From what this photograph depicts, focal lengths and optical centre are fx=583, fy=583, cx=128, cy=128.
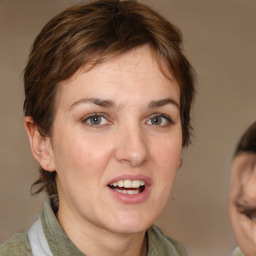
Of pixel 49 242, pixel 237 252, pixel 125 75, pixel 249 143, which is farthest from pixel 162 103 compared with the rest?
pixel 237 252

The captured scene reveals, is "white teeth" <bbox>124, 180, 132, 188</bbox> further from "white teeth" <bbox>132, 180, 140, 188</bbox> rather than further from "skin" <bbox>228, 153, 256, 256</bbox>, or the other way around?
"skin" <bbox>228, 153, 256, 256</bbox>

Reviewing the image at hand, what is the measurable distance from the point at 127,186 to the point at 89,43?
0.27 meters

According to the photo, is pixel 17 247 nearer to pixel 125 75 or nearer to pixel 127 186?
pixel 127 186

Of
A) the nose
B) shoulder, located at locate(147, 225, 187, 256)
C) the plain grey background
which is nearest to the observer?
the nose

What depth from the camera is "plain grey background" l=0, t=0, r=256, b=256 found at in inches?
58.8

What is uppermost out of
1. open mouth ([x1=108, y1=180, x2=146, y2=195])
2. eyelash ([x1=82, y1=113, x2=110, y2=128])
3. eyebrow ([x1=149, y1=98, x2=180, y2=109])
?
eyebrow ([x1=149, y1=98, x2=180, y2=109])

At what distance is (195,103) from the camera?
154 centimetres

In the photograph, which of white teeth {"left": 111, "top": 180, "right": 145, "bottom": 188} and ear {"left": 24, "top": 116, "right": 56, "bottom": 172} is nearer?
white teeth {"left": 111, "top": 180, "right": 145, "bottom": 188}

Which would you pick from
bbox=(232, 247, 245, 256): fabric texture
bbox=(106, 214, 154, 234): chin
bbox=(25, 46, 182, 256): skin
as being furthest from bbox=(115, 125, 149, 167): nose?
bbox=(232, 247, 245, 256): fabric texture

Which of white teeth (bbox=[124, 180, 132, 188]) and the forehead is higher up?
the forehead

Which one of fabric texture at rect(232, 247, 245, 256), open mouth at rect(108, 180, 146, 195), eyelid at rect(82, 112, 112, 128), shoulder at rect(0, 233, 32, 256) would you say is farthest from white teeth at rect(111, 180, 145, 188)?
fabric texture at rect(232, 247, 245, 256)

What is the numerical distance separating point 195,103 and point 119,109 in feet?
1.77

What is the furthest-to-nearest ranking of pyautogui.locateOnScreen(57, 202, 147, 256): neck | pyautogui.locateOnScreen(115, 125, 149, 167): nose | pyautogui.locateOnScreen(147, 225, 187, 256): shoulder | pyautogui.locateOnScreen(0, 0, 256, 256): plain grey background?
pyautogui.locateOnScreen(0, 0, 256, 256): plain grey background < pyautogui.locateOnScreen(147, 225, 187, 256): shoulder < pyautogui.locateOnScreen(57, 202, 147, 256): neck < pyautogui.locateOnScreen(115, 125, 149, 167): nose

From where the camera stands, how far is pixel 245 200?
111cm
